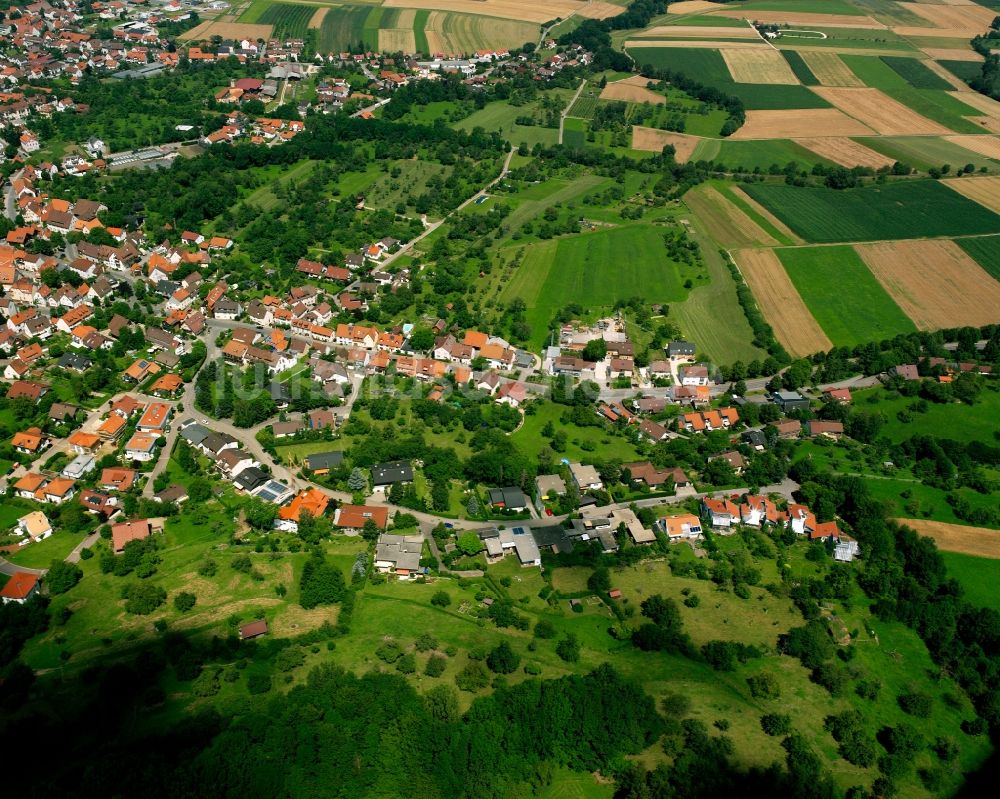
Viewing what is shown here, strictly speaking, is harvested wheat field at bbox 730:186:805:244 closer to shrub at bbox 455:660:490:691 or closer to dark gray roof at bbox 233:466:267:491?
dark gray roof at bbox 233:466:267:491

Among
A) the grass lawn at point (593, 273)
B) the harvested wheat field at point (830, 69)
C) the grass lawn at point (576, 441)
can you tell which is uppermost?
the harvested wheat field at point (830, 69)

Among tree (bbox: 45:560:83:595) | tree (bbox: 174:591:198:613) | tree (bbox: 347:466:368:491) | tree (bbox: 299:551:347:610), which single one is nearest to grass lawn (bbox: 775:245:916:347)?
tree (bbox: 347:466:368:491)

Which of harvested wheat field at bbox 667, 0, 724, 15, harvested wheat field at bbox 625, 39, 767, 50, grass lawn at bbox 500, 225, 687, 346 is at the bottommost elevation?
grass lawn at bbox 500, 225, 687, 346

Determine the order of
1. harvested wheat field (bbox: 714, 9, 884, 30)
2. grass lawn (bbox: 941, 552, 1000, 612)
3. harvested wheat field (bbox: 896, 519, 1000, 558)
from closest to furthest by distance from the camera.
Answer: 1. grass lawn (bbox: 941, 552, 1000, 612)
2. harvested wheat field (bbox: 896, 519, 1000, 558)
3. harvested wheat field (bbox: 714, 9, 884, 30)

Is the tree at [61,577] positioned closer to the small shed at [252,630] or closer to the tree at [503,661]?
the small shed at [252,630]

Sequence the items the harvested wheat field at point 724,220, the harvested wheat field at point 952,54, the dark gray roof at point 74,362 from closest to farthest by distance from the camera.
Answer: the dark gray roof at point 74,362, the harvested wheat field at point 724,220, the harvested wheat field at point 952,54

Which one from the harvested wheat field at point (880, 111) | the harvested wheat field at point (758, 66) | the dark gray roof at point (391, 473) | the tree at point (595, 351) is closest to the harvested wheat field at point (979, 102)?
the harvested wheat field at point (880, 111)

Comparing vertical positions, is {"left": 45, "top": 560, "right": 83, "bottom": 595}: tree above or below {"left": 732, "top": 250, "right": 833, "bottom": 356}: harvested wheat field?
below
